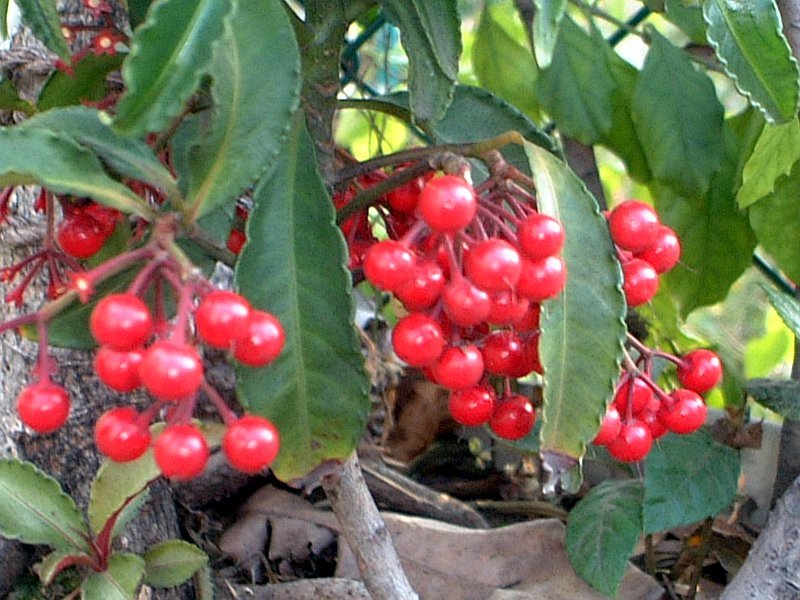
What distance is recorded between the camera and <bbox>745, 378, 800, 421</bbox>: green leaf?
1.09 m

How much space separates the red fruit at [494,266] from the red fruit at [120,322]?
0.22 metres

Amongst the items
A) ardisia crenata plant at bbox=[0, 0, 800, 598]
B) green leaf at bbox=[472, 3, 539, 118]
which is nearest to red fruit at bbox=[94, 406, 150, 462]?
ardisia crenata plant at bbox=[0, 0, 800, 598]

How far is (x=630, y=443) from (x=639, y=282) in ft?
0.47

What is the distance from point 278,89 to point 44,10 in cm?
23

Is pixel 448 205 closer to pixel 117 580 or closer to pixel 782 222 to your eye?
pixel 117 580

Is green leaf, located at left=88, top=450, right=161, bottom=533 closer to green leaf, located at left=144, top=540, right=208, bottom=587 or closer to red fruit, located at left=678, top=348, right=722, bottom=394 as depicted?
green leaf, located at left=144, top=540, right=208, bottom=587

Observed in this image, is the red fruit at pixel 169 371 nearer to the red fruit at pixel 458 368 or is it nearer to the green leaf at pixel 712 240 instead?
the red fruit at pixel 458 368

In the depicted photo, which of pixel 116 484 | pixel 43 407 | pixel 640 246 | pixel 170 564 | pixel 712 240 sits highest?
pixel 640 246

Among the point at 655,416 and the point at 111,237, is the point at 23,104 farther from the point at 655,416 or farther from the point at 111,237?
the point at 655,416

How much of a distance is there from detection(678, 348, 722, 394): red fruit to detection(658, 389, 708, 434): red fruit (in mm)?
18

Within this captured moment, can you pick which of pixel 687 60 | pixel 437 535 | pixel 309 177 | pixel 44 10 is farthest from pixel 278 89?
pixel 687 60

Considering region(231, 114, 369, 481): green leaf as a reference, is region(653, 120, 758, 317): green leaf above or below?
below

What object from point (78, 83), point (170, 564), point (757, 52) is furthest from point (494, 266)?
point (170, 564)

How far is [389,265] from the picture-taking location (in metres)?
0.62
